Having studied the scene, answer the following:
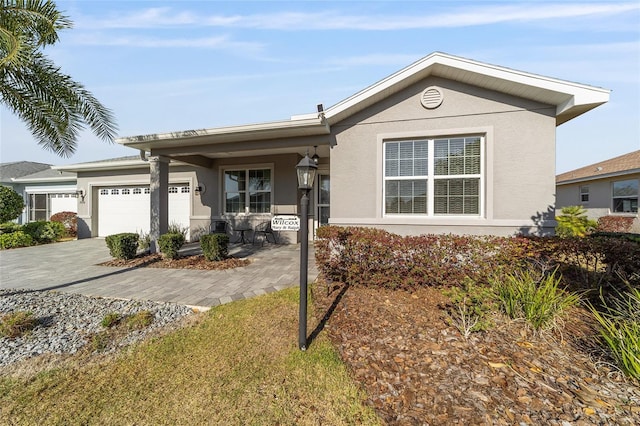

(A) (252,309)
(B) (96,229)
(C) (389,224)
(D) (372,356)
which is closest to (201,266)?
(A) (252,309)

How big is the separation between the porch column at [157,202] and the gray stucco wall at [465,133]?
17.1ft

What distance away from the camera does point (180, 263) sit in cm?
662

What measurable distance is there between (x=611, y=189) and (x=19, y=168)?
35.6 metres

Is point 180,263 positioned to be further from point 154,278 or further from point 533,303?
point 533,303

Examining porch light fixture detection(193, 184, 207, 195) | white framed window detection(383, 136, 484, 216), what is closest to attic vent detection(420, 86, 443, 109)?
white framed window detection(383, 136, 484, 216)

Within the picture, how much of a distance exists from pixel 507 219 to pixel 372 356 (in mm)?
4351

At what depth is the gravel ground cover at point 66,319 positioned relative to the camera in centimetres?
294

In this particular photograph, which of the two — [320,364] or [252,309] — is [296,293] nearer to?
[252,309]

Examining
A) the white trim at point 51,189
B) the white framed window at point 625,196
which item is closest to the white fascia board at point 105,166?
the white trim at point 51,189

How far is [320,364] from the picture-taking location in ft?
8.63

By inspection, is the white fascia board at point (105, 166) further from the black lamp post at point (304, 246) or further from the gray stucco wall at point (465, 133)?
the black lamp post at point (304, 246)

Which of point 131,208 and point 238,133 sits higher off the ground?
point 238,133

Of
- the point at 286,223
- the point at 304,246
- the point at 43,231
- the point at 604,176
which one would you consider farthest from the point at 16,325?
the point at 604,176

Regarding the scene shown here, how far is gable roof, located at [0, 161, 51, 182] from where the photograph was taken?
16078 millimetres
